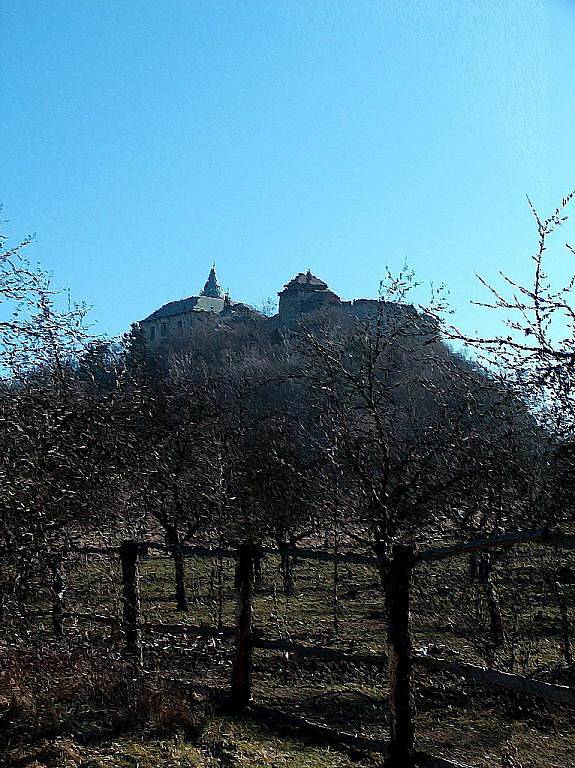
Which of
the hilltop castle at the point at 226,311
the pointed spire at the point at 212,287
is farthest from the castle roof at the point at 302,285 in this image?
the pointed spire at the point at 212,287

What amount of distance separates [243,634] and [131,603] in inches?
46.1

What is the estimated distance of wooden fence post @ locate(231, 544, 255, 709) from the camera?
5926mm

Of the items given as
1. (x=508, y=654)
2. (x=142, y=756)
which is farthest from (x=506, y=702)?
(x=142, y=756)

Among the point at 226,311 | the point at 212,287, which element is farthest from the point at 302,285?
the point at 212,287

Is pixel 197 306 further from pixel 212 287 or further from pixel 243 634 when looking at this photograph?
pixel 243 634

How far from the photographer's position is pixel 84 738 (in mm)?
4848

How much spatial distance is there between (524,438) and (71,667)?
5.91 metres

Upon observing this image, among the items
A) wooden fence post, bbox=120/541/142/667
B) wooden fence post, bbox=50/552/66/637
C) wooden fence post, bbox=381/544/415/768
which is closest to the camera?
wooden fence post, bbox=381/544/415/768

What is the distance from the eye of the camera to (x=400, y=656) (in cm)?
464

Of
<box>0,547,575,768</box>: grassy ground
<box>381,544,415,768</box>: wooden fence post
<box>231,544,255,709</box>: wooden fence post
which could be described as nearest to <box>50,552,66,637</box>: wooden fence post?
<box>0,547,575,768</box>: grassy ground

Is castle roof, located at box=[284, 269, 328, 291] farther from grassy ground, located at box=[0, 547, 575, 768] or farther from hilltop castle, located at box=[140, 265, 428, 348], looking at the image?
grassy ground, located at box=[0, 547, 575, 768]

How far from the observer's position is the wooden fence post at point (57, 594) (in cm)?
612

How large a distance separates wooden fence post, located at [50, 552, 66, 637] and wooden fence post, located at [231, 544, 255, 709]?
1575mm

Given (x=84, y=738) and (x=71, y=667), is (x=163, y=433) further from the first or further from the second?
(x=84, y=738)
